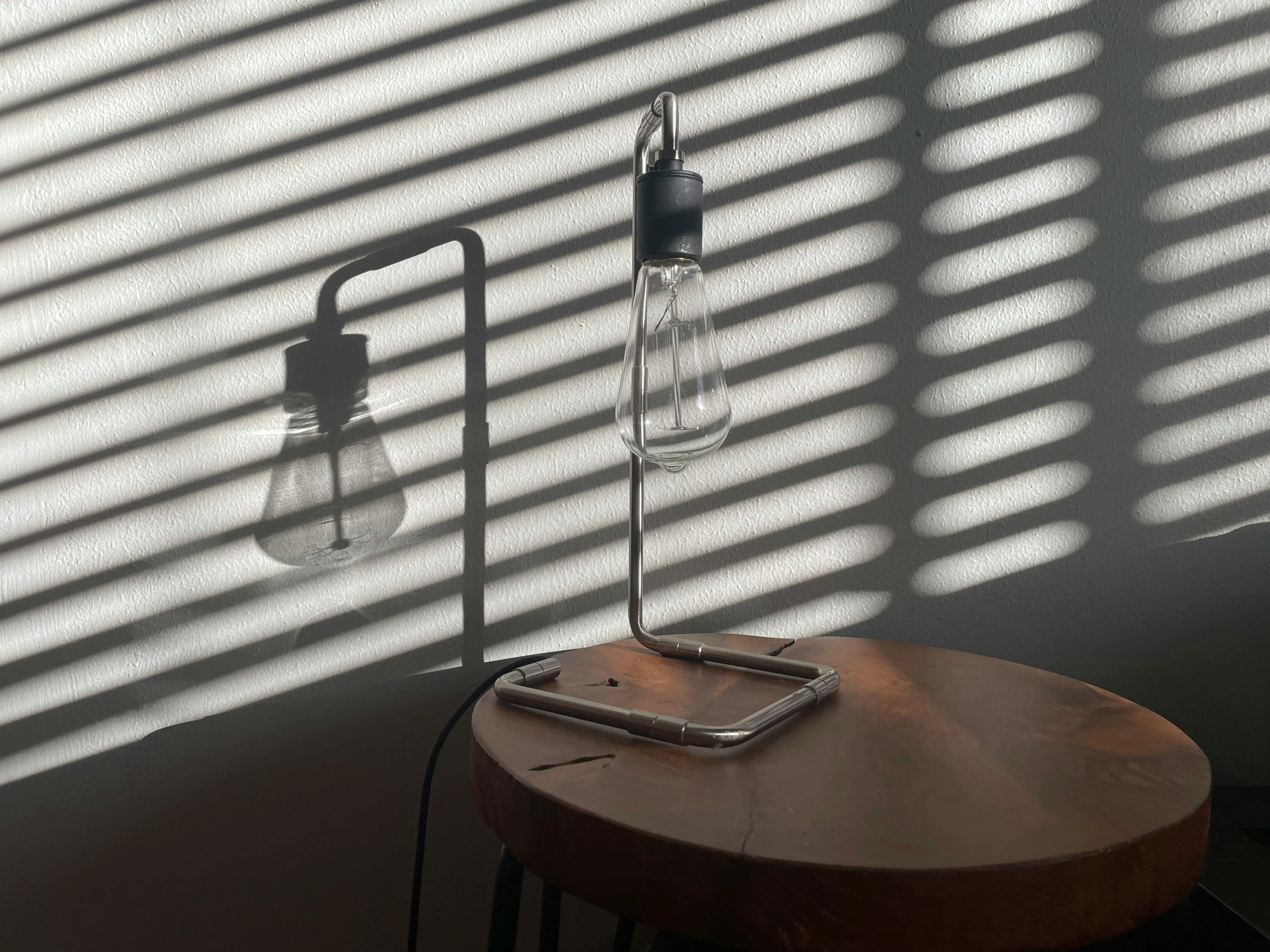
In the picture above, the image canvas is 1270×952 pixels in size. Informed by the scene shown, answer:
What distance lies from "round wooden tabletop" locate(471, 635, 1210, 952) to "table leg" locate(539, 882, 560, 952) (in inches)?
7.8

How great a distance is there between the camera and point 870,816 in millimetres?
490

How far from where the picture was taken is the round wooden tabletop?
1.41 ft

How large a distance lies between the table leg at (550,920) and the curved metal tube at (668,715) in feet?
0.64

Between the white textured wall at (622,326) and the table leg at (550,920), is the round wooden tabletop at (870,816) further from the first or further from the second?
the white textured wall at (622,326)

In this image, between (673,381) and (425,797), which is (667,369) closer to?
(673,381)

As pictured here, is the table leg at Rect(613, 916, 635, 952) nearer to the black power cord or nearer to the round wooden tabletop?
the black power cord

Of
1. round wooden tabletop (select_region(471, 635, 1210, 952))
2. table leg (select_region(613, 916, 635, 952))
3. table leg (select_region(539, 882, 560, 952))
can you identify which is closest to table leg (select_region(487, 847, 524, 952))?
round wooden tabletop (select_region(471, 635, 1210, 952))

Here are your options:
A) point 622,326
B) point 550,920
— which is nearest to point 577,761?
point 550,920

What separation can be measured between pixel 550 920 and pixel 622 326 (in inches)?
24.0

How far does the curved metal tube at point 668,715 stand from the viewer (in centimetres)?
58

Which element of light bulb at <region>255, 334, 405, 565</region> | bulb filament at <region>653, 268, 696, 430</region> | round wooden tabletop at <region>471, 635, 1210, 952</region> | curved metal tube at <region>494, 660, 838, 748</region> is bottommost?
round wooden tabletop at <region>471, 635, 1210, 952</region>

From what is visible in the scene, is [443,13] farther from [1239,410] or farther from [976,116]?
[1239,410]

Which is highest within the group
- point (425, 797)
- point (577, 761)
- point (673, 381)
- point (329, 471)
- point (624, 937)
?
point (673, 381)

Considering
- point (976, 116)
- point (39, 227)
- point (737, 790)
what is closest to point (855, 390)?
point (976, 116)
